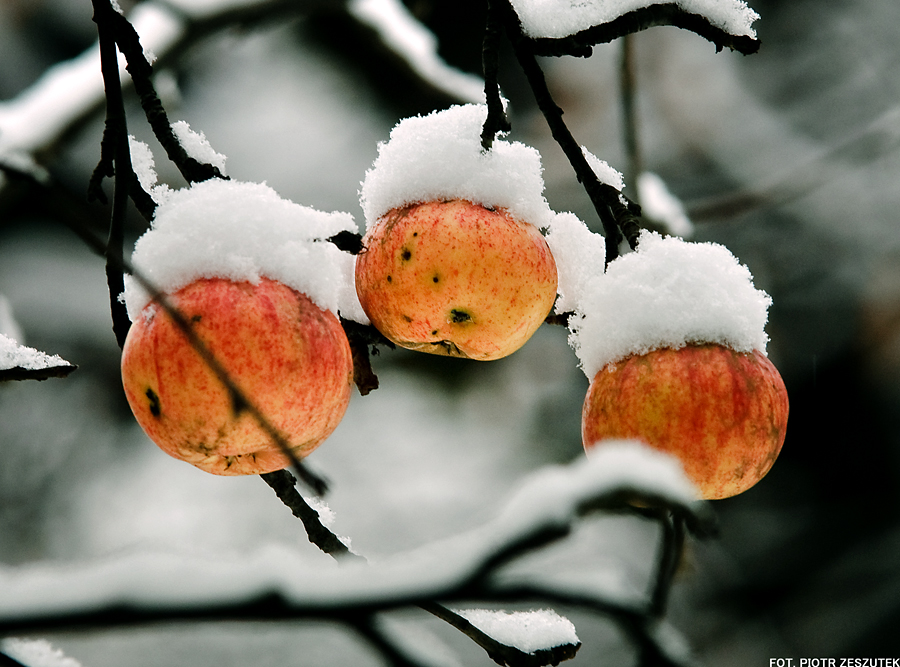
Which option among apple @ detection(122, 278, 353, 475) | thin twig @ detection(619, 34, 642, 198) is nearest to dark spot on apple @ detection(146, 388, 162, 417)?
apple @ detection(122, 278, 353, 475)

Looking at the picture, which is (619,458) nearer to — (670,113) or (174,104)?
(174,104)

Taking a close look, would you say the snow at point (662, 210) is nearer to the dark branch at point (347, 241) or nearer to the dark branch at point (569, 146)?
the dark branch at point (569, 146)

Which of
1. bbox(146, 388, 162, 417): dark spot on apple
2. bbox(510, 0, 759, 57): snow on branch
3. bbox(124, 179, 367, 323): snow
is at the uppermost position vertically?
bbox(510, 0, 759, 57): snow on branch

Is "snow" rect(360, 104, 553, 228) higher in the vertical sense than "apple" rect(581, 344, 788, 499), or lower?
higher

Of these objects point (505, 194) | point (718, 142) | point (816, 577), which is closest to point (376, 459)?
point (816, 577)

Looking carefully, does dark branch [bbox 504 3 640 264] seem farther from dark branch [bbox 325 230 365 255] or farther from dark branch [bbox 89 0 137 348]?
dark branch [bbox 89 0 137 348]

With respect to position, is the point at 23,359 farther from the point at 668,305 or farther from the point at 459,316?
the point at 668,305

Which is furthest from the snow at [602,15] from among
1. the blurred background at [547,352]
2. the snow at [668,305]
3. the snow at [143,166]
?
the blurred background at [547,352]
